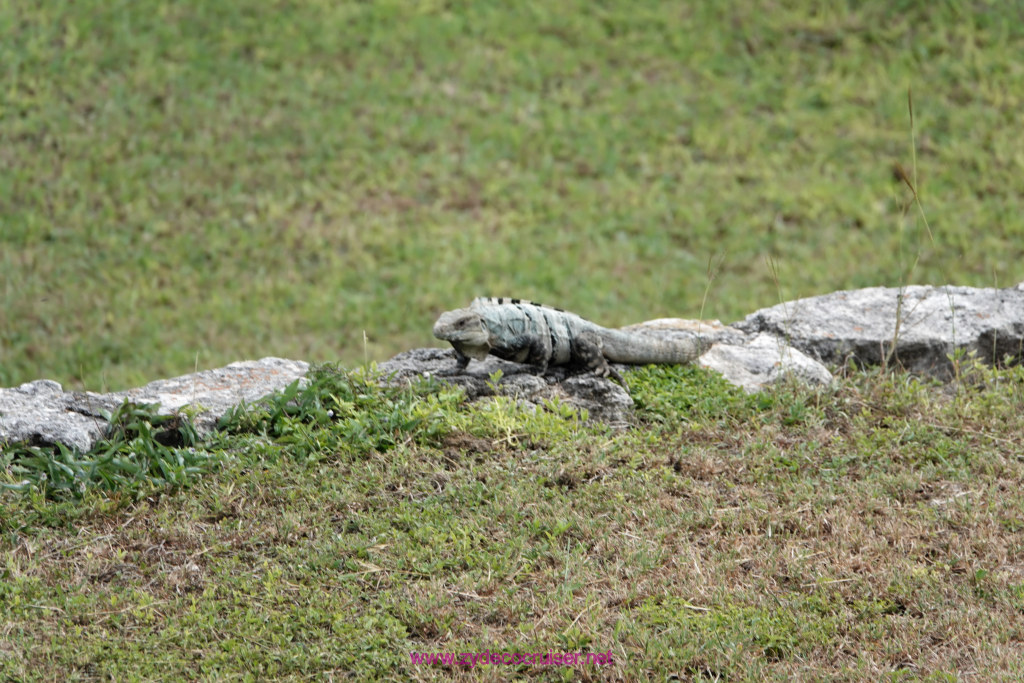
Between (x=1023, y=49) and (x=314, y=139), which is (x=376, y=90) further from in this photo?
(x=1023, y=49)

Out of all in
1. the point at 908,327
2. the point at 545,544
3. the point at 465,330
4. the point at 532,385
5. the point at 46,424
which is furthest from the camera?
the point at 908,327

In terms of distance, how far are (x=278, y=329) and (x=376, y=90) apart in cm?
410

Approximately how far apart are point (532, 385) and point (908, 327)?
2295 mm

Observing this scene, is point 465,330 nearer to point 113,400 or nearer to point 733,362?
point 733,362

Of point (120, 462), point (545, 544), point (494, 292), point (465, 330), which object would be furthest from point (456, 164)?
point (545, 544)

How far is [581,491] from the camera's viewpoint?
4.74 m

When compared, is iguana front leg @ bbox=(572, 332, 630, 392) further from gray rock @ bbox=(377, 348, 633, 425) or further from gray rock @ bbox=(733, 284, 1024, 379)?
gray rock @ bbox=(733, 284, 1024, 379)

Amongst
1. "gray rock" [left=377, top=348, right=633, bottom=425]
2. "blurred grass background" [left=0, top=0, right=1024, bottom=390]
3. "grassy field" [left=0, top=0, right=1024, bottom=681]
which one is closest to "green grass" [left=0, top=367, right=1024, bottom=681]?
"grassy field" [left=0, top=0, right=1024, bottom=681]

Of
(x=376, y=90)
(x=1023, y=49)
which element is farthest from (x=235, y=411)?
(x=1023, y=49)

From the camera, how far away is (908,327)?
6.34m

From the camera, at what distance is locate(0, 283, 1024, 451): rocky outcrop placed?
5.25 metres

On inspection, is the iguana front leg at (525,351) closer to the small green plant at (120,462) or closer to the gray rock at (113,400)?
the gray rock at (113,400)

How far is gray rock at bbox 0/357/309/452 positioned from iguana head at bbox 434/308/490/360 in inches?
35.9

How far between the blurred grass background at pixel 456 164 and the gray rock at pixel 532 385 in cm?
444
